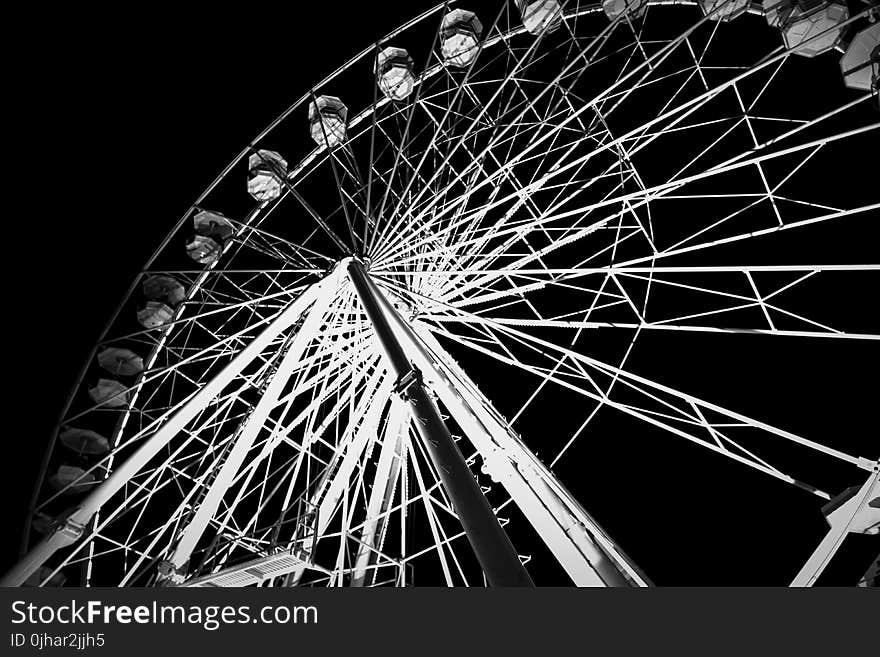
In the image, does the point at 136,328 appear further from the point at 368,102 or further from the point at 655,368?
the point at 655,368

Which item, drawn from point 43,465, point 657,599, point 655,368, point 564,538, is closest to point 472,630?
point 657,599

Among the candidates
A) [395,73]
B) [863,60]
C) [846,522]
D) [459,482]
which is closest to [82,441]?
[395,73]

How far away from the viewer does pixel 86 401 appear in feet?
48.5

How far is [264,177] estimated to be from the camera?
48.8ft

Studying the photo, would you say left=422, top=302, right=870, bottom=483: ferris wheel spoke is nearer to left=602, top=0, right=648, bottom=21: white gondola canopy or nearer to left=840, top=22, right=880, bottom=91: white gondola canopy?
left=840, top=22, right=880, bottom=91: white gondola canopy

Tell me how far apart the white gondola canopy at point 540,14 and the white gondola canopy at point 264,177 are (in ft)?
17.3

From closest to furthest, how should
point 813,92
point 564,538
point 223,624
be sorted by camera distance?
point 223,624 < point 564,538 < point 813,92

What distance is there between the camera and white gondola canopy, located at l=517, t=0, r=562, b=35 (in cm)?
1278

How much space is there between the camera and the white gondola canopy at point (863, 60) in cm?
891

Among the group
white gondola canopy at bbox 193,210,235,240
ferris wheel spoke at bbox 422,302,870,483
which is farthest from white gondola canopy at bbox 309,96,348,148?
ferris wheel spoke at bbox 422,302,870,483

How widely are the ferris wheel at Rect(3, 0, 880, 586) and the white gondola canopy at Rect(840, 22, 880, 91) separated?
0.03 meters

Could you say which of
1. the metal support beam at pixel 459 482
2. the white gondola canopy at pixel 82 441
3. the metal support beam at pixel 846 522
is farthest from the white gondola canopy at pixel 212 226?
the metal support beam at pixel 846 522

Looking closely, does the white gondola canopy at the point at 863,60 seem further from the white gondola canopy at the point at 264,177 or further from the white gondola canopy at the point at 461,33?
the white gondola canopy at the point at 264,177

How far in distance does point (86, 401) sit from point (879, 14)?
46.1ft
